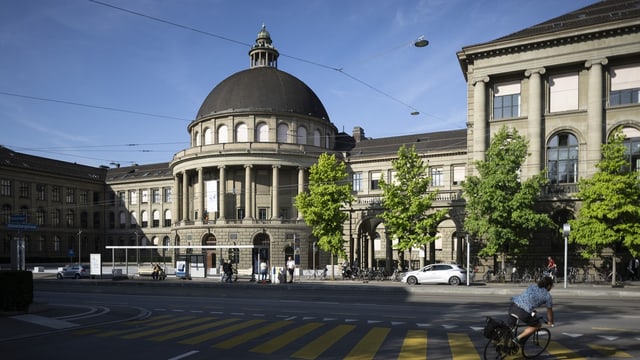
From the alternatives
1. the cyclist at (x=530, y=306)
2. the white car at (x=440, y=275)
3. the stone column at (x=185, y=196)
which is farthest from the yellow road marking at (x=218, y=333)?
the stone column at (x=185, y=196)

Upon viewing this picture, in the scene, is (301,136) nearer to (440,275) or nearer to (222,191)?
(222,191)

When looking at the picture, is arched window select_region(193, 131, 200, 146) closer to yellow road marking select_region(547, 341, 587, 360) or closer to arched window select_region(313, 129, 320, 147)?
arched window select_region(313, 129, 320, 147)

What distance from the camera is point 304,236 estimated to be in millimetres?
72812

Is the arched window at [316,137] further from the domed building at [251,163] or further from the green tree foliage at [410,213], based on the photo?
the green tree foliage at [410,213]

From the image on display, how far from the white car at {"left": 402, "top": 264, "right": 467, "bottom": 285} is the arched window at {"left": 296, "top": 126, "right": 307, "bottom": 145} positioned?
4248cm

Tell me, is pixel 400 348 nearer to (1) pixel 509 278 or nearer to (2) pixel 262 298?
(2) pixel 262 298

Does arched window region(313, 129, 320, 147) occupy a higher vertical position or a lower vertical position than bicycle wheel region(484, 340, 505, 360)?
higher

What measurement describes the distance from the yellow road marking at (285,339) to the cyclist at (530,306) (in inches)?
216

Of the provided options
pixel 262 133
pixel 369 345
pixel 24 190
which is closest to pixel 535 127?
pixel 369 345

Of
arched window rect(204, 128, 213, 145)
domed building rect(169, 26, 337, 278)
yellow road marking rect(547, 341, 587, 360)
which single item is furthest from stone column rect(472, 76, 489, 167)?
arched window rect(204, 128, 213, 145)

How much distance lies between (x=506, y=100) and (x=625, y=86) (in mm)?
8629

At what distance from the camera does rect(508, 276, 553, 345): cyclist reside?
10828 mm

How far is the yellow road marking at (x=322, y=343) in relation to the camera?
1189 centimetres

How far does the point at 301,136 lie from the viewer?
7875 centimetres
